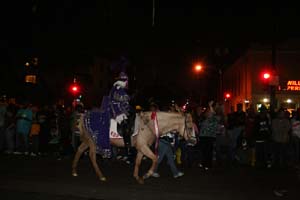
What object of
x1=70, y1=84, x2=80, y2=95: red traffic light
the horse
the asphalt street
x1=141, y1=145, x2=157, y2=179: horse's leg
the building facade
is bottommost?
the asphalt street

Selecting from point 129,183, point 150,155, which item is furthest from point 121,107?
point 129,183

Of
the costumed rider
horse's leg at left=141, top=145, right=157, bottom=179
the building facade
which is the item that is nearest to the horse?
horse's leg at left=141, top=145, right=157, bottom=179

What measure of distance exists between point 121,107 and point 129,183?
1.86 m

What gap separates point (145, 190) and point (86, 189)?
4.02 feet

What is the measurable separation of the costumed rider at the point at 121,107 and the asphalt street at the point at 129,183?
1.16 metres

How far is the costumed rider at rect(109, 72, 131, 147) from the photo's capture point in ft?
44.8

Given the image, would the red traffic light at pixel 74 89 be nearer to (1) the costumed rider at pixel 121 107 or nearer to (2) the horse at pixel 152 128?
(1) the costumed rider at pixel 121 107

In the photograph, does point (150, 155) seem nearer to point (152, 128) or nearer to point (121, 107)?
point (152, 128)

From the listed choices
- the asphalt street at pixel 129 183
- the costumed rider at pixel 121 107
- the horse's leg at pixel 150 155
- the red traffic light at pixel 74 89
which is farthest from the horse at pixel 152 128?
the red traffic light at pixel 74 89

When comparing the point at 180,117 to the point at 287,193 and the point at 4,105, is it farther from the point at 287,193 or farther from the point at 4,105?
the point at 4,105

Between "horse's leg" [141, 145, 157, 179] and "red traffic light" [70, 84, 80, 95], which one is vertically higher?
"red traffic light" [70, 84, 80, 95]

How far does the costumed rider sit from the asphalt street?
1.16 meters

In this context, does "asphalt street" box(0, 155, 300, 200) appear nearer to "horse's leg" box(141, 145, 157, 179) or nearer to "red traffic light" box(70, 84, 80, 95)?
"horse's leg" box(141, 145, 157, 179)

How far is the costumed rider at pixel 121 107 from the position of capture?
44.8 feet
